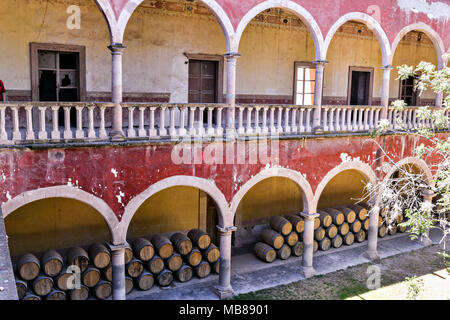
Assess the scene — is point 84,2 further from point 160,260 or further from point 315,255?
point 315,255

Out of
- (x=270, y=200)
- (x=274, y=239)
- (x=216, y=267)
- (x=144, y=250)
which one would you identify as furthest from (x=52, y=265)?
(x=270, y=200)

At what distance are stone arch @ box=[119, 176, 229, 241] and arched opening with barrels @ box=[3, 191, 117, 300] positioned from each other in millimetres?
289

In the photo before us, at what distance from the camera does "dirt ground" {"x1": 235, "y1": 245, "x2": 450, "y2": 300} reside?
33.8 ft

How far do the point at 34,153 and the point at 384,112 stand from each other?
9.09 metres

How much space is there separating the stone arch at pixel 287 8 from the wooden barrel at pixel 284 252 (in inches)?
205

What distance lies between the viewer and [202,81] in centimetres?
1192

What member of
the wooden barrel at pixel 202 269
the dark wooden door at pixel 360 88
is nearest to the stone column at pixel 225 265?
the wooden barrel at pixel 202 269

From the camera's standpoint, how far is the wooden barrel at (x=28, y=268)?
8.55 metres

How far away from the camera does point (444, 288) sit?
36.1 ft

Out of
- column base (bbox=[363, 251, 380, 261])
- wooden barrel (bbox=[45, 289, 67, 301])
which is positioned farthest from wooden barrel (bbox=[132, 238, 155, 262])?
column base (bbox=[363, 251, 380, 261])

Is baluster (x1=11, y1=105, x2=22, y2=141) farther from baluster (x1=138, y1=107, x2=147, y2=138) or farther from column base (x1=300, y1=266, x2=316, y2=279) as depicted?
column base (x1=300, y1=266, x2=316, y2=279)

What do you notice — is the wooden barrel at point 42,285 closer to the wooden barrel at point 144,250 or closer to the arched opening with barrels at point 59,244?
the arched opening with barrels at point 59,244

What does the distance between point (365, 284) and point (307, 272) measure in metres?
1.46

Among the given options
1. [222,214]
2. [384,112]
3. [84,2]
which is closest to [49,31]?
[84,2]
